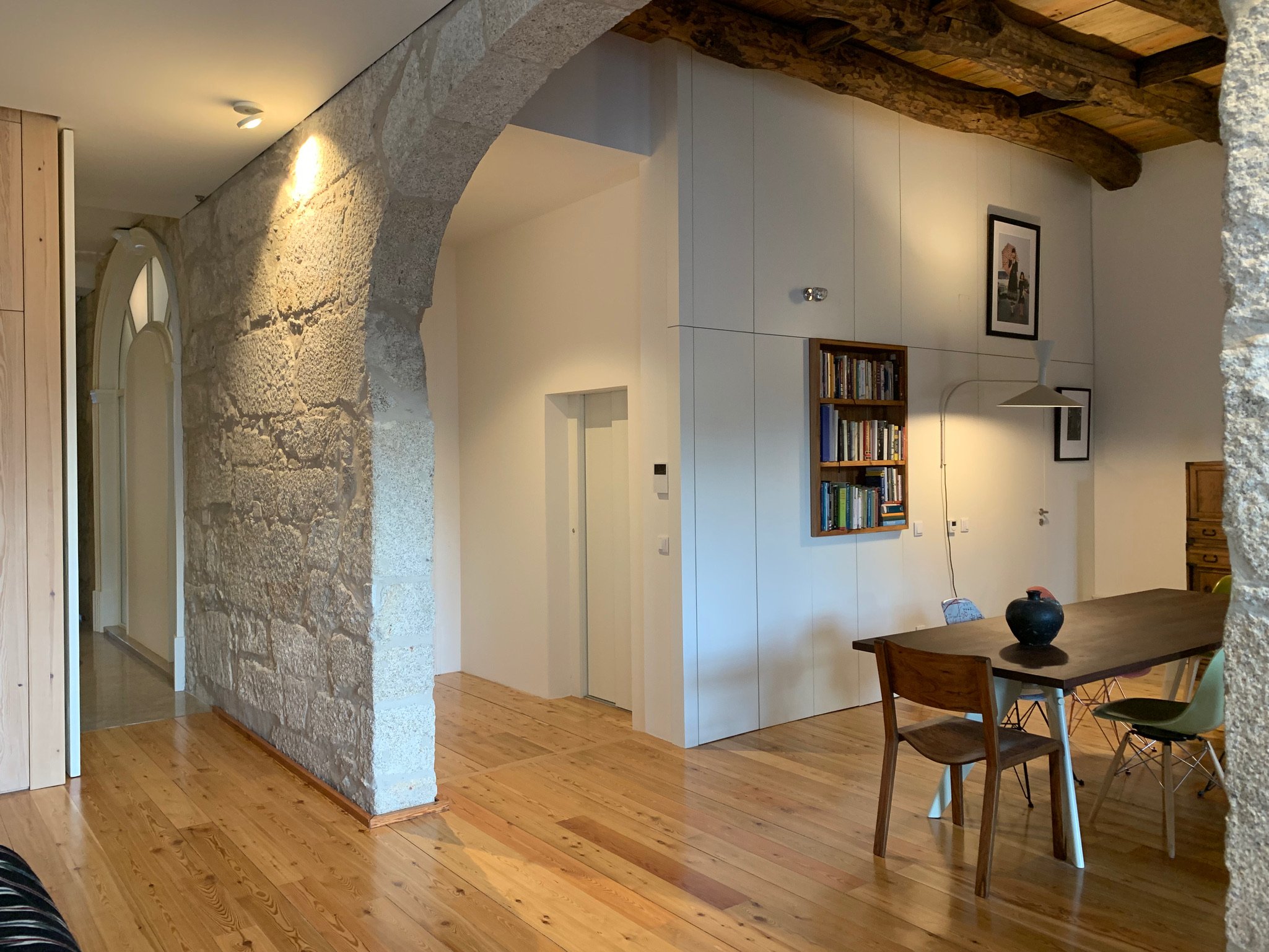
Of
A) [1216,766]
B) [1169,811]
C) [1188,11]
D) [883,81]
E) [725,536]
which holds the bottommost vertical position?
[1169,811]

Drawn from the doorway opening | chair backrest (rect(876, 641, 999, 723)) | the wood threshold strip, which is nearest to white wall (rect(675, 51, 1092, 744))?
the wood threshold strip

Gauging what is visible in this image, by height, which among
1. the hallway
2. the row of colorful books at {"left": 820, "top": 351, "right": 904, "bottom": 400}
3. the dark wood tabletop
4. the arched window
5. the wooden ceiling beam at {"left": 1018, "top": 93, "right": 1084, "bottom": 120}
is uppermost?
the wooden ceiling beam at {"left": 1018, "top": 93, "right": 1084, "bottom": 120}

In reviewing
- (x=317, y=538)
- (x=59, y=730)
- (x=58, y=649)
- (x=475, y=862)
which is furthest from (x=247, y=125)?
(x=475, y=862)

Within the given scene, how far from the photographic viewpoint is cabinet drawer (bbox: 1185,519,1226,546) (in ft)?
20.4

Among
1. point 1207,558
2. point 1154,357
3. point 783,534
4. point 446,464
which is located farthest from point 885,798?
point 1154,357

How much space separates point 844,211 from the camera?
5.51 m

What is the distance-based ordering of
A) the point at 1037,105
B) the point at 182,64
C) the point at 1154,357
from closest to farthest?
the point at 182,64 < the point at 1037,105 < the point at 1154,357

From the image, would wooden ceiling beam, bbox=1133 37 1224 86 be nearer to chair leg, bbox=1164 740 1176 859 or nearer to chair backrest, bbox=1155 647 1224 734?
chair backrest, bbox=1155 647 1224 734

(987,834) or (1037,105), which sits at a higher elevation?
(1037,105)

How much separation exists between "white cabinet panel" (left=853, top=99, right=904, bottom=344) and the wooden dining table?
1982mm

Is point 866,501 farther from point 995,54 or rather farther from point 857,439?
point 995,54

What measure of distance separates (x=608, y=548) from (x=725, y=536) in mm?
1041

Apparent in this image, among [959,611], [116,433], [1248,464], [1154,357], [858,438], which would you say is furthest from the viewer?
[116,433]

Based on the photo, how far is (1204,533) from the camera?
6.34m
